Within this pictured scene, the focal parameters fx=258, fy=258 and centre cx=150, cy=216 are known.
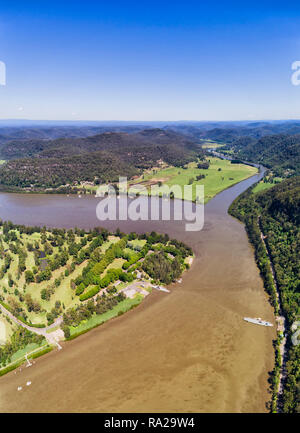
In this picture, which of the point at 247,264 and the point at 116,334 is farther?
the point at 247,264

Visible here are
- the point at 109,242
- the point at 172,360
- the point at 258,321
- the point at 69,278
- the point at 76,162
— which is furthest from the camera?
the point at 76,162

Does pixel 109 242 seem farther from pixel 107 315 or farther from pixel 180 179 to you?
pixel 180 179

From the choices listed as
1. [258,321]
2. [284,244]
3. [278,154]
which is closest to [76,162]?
[284,244]

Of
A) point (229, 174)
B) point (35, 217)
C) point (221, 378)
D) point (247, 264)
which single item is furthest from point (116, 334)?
point (229, 174)

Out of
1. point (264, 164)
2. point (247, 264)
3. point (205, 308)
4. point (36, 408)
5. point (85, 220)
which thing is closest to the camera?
point (36, 408)

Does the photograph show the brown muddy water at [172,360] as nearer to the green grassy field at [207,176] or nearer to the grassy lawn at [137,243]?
the grassy lawn at [137,243]

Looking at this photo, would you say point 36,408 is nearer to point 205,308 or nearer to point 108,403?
point 108,403
